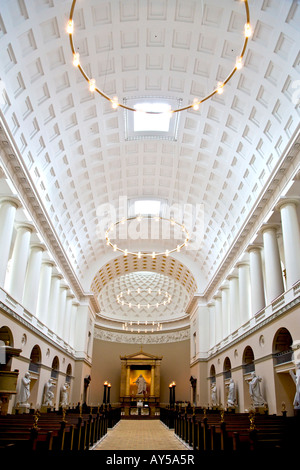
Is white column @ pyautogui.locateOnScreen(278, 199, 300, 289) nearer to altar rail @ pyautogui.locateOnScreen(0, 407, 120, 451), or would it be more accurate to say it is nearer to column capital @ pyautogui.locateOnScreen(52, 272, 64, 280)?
altar rail @ pyautogui.locateOnScreen(0, 407, 120, 451)

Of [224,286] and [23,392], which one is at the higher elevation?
[224,286]

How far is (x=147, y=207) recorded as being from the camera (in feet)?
95.7

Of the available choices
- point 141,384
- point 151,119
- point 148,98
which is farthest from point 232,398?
point 141,384

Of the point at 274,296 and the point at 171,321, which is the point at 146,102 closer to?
the point at 274,296

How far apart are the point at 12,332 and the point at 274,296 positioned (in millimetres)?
12277

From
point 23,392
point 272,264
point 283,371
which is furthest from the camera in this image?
point 272,264

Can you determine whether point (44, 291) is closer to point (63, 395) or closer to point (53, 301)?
point (53, 301)

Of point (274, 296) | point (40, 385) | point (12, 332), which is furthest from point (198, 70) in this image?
point (40, 385)

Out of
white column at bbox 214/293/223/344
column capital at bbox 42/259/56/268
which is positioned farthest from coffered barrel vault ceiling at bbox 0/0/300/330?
white column at bbox 214/293/223/344

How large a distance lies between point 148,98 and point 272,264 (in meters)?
10.5

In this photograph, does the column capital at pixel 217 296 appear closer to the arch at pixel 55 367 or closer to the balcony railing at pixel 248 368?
the balcony railing at pixel 248 368

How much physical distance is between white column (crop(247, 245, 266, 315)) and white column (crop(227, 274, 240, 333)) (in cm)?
387

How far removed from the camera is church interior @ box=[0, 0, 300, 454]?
1498cm

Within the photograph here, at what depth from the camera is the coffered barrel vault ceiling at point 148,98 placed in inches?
578
